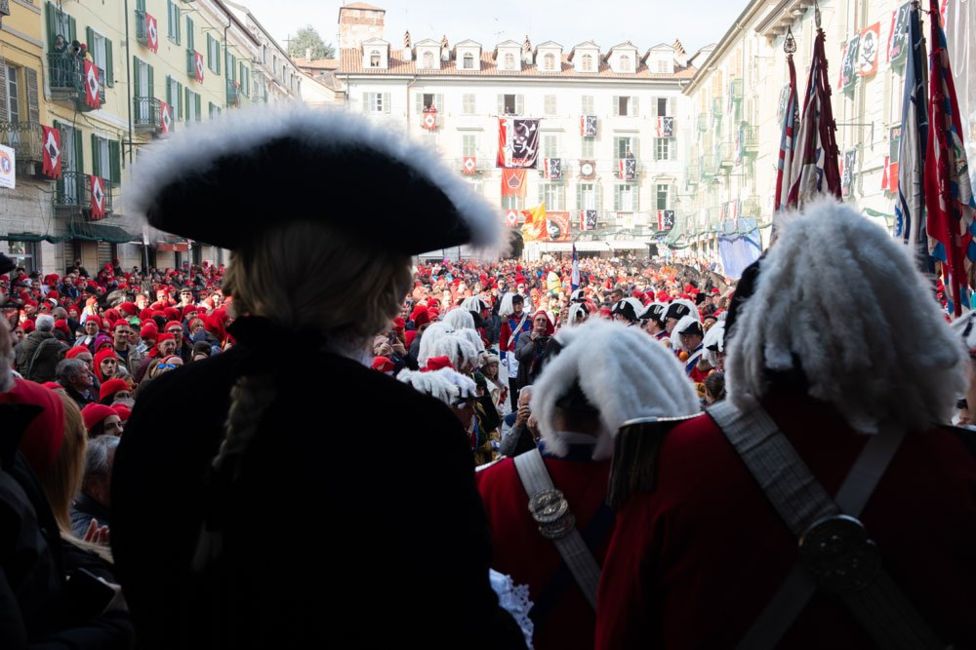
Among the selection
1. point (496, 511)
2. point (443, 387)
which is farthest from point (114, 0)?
point (496, 511)

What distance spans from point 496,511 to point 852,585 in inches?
43.9

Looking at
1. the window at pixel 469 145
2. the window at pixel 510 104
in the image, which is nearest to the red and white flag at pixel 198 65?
the window at pixel 469 145

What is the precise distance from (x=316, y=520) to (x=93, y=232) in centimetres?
3034

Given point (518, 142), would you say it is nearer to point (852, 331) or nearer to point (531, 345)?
point (531, 345)

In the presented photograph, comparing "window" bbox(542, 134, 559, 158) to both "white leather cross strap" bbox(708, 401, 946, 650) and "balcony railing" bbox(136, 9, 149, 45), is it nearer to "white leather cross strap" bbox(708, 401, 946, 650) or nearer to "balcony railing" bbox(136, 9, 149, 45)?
"balcony railing" bbox(136, 9, 149, 45)

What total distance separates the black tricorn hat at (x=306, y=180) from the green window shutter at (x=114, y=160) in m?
34.4

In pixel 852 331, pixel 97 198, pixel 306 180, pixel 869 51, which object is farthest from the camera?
pixel 97 198

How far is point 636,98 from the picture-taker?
7044cm

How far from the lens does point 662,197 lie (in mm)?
69938

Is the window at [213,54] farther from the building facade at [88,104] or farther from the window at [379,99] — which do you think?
the window at [379,99]

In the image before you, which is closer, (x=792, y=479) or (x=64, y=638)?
(x=792, y=479)

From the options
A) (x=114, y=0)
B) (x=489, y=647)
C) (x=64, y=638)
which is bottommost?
(x=64, y=638)

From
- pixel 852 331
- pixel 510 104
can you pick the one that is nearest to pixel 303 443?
pixel 852 331

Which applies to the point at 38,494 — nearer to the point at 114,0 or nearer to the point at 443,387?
the point at 443,387
